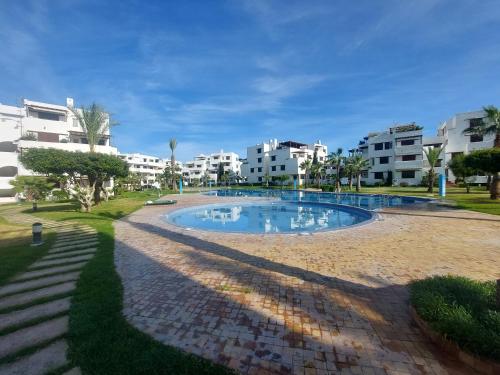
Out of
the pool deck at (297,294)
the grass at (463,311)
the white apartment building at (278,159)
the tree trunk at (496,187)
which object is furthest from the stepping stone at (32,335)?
the white apartment building at (278,159)

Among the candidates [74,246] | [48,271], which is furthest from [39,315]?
[74,246]

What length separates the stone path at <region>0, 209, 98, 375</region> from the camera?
298 cm

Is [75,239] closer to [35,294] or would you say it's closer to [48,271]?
[48,271]

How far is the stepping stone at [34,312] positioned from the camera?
3.91m

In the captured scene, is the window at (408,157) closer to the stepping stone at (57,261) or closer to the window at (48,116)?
the stepping stone at (57,261)

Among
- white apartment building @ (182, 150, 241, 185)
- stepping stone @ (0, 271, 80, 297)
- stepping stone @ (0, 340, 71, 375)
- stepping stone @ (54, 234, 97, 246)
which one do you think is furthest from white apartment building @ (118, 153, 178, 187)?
stepping stone @ (0, 340, 71, 375)

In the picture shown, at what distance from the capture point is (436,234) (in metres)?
9.30

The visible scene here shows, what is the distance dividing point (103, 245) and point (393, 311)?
8978 mm

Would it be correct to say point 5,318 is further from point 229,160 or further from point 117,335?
point 229,160

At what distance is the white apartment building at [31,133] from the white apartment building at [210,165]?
49804 mm

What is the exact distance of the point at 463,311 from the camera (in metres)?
3.27

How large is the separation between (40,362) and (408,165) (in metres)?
51.3

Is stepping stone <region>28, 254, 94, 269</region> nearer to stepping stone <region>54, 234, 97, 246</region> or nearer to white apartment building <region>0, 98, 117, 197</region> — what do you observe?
stepping stone <region>54, 234, 97, 246</region>

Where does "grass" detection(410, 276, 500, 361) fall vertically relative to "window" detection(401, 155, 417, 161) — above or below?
below
